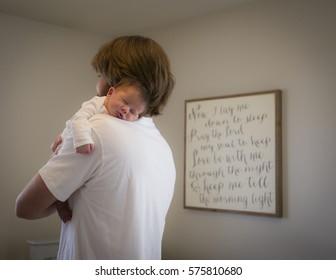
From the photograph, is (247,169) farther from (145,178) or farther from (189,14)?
(145,178)

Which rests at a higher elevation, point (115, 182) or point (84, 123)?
point (84, 123)

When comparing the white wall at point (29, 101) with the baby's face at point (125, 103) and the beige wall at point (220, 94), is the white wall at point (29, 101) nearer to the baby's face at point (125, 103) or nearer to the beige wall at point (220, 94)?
the beige wall at point (220, 94)

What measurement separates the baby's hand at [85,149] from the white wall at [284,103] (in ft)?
4.68

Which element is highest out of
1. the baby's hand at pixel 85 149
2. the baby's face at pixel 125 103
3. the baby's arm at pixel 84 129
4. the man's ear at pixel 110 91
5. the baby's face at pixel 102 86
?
the baby's face at pixel 102 86

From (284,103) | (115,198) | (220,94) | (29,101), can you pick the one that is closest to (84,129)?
(115,198)

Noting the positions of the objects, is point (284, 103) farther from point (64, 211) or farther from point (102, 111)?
point (64, 211)

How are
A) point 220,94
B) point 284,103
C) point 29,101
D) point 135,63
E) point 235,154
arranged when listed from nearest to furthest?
point 135,63 → point 284,103 → point 235,154 → point 220,94 → point 29,101

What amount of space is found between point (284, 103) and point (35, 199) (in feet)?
5.09

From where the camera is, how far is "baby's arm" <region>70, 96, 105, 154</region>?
2.62ft

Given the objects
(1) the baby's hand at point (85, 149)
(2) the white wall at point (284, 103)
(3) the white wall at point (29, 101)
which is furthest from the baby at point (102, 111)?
(3) the white wall at point (29, 101)

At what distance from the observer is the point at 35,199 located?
839 millimetres

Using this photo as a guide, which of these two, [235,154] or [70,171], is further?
[235,154]

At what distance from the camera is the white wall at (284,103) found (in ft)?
6.44
